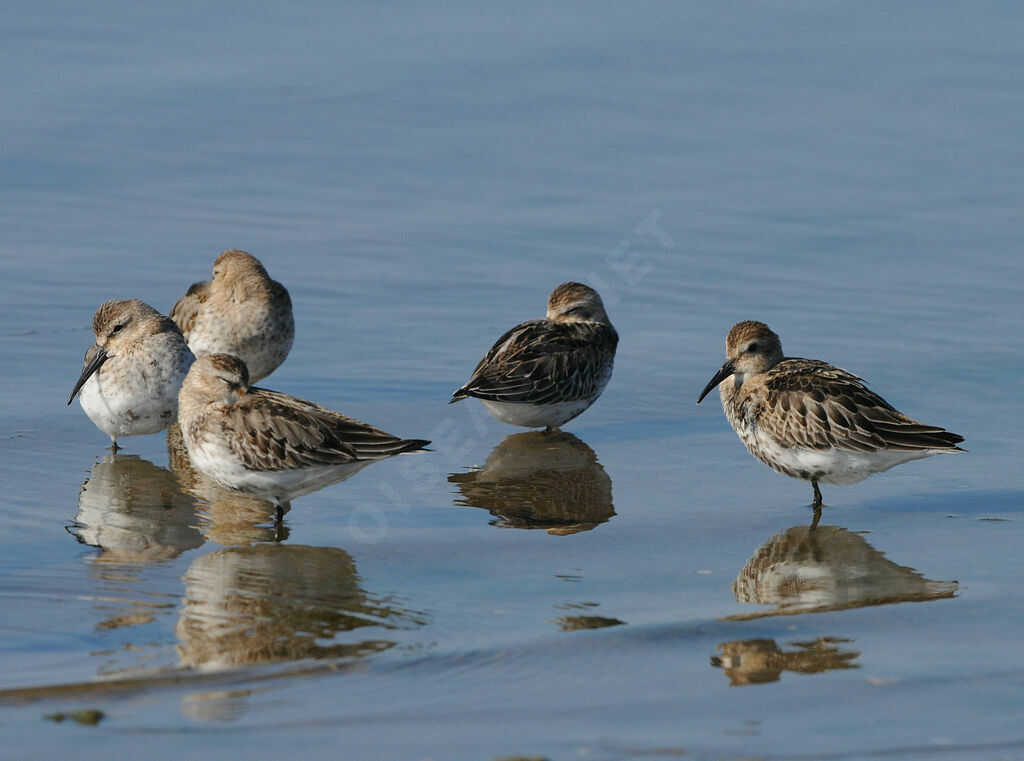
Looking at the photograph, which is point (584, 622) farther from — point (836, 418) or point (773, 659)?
point (836, 418)

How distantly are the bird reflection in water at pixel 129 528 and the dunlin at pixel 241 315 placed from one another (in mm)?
2223

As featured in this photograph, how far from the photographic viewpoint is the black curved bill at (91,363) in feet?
37.8

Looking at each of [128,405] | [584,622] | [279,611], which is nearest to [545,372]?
[128,405]

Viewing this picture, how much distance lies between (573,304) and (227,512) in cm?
450

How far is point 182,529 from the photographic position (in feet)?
31.2

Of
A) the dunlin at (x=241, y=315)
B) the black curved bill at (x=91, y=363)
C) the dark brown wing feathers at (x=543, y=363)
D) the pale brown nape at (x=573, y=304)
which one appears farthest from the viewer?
the pale brown nape at (x=573, y=304)

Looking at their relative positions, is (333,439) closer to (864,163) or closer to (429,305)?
(429,305)

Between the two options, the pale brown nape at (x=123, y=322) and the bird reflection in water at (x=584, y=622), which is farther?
the pale brown nape at (x=123, y=322)

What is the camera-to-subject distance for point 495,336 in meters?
14.1

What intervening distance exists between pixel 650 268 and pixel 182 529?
7553 mm

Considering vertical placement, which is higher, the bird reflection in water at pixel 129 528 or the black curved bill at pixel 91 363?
the black curved bill at pixel 91 363

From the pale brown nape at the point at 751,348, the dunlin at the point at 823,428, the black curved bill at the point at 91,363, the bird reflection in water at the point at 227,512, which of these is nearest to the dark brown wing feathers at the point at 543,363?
the pale brown nape at the point at 751,348

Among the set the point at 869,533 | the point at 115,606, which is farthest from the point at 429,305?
the point at 115,606

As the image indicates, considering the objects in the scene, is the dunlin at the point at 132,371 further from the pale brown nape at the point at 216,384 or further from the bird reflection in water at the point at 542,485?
the bird reflection in water at the point at 542,485
